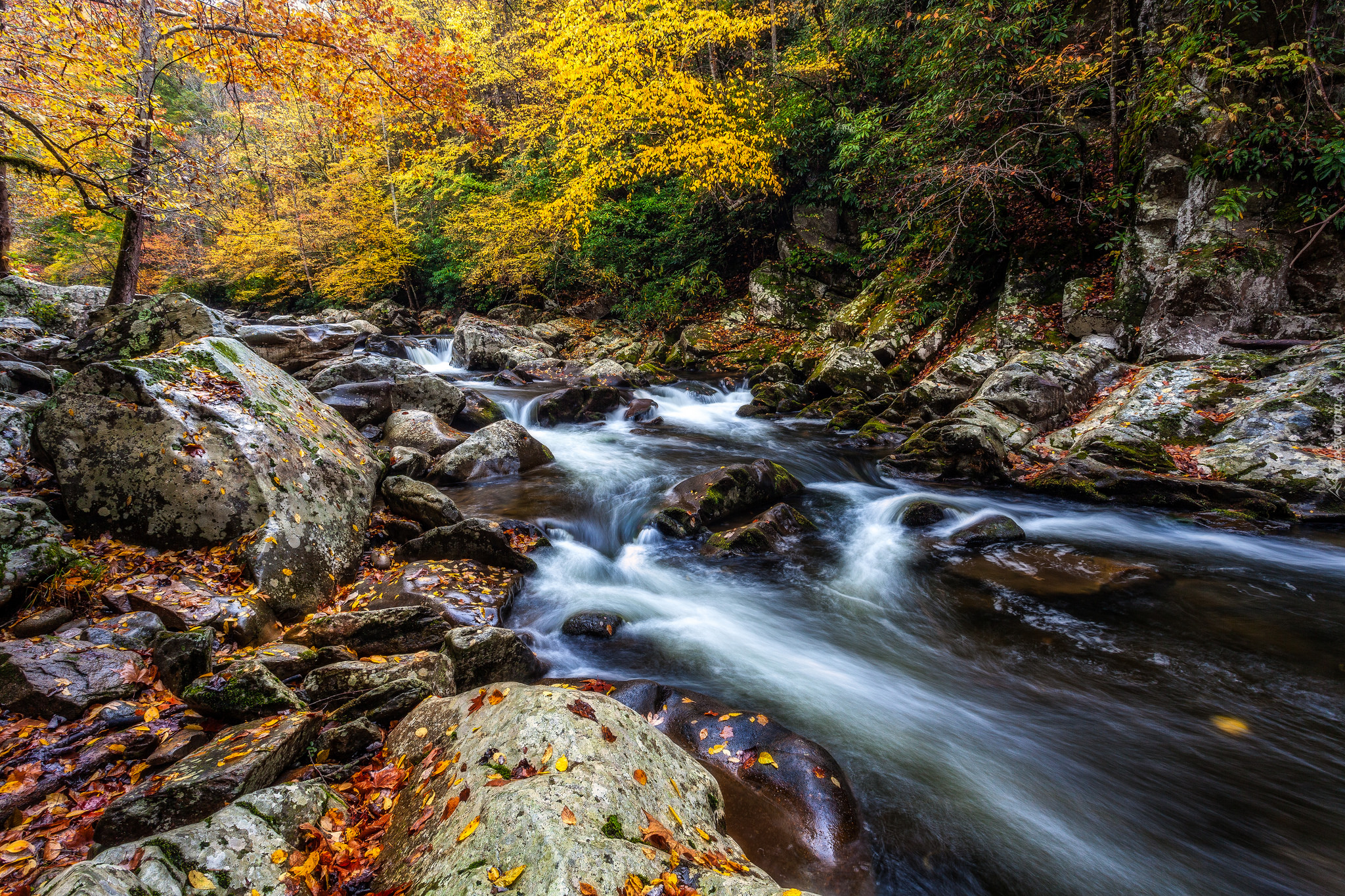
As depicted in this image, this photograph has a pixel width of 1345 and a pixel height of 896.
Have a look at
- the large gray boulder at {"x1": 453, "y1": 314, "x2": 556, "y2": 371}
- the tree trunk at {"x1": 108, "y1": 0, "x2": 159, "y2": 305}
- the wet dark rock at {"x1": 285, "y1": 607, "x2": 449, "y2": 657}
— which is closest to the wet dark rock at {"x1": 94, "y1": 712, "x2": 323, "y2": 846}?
the wet dark rock at {"x1": 285, "y1": 607, "x2": 449, "y2": 657}

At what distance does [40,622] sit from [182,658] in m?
1.03

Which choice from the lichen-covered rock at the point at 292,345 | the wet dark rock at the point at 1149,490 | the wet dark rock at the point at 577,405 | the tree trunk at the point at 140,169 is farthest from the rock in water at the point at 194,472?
the wet dark rock at the point at 1149,490

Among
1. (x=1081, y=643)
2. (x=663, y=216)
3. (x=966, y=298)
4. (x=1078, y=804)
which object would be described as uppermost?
(x=663, y=216)

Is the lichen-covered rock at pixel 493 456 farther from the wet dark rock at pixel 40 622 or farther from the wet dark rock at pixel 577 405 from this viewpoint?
the wet dark rock at pixel 40 622

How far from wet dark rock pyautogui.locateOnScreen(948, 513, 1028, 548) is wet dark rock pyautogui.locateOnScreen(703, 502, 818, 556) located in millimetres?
1848

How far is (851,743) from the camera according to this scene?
3988 mm

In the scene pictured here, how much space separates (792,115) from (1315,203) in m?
11.0

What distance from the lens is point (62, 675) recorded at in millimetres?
3021

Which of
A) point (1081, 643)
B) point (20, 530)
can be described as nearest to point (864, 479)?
point (1081, 643)

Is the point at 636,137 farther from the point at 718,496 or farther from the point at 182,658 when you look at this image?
the point at 182,658

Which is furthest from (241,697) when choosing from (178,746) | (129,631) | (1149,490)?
(1149,490)

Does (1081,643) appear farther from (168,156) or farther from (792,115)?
(792,115)

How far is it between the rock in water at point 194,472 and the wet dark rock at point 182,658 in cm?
91

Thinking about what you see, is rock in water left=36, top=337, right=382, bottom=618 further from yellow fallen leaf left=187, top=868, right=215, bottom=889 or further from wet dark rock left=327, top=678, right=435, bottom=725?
yellow fallen leaf left=187, top=868, right=215, bottom=889
